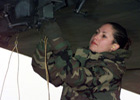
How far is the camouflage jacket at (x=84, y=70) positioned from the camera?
2.37ft

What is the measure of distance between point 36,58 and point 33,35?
1.18 ft

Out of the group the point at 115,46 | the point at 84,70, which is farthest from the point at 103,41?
the point at 84,70

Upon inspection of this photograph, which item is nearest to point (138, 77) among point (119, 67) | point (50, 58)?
point (119, 67)

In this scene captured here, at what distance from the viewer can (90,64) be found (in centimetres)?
81

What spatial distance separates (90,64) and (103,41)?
0.43 ft

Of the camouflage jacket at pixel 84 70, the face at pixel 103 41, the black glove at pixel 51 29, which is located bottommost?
the camouflage jacket at pixel 84 70

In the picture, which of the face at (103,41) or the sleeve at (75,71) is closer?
the sleeve at (75,71)

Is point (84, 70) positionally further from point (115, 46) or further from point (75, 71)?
point (115, 46)

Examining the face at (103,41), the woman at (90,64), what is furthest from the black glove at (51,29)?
the face at (103,41)

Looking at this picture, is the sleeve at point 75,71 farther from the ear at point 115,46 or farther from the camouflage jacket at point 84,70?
the ear at point 115,46

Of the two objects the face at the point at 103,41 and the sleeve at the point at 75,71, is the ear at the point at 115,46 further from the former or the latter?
the sleeve at the point at 75,71

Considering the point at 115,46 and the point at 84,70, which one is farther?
→ the point at 115,46

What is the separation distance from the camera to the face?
2.85ft

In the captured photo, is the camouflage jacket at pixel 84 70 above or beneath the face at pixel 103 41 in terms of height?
beneath
